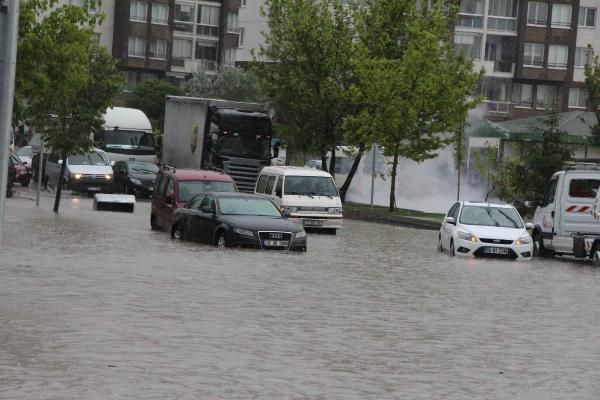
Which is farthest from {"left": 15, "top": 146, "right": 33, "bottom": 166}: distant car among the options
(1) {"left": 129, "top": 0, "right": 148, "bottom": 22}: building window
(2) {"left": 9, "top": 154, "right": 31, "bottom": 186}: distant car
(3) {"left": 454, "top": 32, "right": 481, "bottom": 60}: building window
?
(1) {"left": 129, "top": 0, "right": 148, "bottom": 22}: building window

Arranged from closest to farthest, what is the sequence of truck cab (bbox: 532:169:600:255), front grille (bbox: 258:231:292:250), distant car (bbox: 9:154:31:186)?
front grille (bbox: 258:231:292:250)
truck cab (bbox: 532:169:600:255)
distant car (bbox: 9:154:31:186)

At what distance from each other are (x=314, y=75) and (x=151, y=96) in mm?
41129

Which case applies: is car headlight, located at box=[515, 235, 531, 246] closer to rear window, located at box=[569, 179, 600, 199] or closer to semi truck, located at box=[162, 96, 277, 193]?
rear window, located at box=[569, 179, 600, 199]

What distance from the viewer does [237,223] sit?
30812mm

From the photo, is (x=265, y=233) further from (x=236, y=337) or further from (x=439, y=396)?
(x=439, y=396)

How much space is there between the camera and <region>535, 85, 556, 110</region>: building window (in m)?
100

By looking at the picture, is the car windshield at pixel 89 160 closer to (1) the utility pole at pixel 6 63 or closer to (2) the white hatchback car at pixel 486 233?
(2) the white hatchback car at pixel 486 233

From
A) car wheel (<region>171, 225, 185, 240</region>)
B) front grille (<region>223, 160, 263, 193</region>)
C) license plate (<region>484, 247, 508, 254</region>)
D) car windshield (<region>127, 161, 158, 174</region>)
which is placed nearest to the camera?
license plate (<region>484, 247, 508, 254</region>)

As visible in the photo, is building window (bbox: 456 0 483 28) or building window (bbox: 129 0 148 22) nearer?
building window (bbox: 456 0 483 28)

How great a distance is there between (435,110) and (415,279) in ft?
113

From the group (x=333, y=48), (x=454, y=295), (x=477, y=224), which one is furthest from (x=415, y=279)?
(x=333, y=48)

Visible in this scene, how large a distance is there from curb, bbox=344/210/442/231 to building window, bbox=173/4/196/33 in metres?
62.6

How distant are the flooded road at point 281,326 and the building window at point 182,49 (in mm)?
88999

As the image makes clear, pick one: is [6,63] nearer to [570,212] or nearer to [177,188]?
[570,212]
